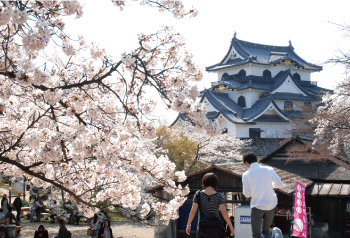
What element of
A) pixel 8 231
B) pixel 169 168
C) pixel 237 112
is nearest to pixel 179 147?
pixel 8 231

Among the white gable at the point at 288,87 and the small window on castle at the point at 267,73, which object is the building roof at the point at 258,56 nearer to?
the small window on castle at the point at 267,73

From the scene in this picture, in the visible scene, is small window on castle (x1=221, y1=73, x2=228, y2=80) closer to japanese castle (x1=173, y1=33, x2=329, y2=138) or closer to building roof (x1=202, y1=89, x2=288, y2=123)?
japanese castle (x1=173, y1=33, x2=329, y2=138)

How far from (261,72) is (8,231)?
33.4m

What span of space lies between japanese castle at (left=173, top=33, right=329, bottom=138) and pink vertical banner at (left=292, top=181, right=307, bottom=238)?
2873 cm

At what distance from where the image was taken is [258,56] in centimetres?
4625

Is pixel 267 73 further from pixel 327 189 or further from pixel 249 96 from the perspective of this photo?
pixel 327 189

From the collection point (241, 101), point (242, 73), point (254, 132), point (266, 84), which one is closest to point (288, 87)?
point (266, 84)

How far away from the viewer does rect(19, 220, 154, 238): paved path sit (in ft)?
59.6

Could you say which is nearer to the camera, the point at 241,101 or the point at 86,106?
the point at 86,106

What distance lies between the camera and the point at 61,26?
18.1 feet

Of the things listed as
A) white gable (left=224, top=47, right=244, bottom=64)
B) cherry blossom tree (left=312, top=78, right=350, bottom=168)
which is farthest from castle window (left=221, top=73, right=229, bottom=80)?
cherry blossom tree (left=312, top=78, right=350, bottom=168)

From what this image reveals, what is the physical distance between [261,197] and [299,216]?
9.18 ft

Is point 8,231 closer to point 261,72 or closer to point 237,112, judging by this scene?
point 237,112

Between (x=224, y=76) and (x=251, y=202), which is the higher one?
(x=224, y=76)
